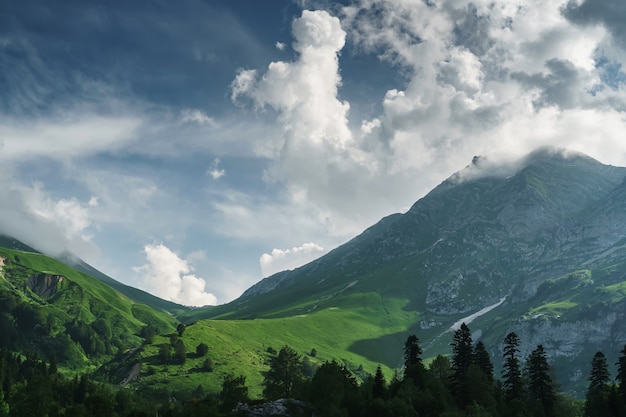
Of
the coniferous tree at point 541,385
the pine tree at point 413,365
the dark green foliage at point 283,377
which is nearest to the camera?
the coniferous tree at point 541,385

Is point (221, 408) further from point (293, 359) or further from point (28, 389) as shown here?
point (28, 389)

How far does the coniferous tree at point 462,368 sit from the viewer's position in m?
127

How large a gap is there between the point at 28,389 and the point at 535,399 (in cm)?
17776

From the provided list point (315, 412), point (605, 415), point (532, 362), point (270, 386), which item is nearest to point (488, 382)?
point (532, 362)

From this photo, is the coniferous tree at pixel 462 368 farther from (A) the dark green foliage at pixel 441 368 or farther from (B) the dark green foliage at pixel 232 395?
(B) the dark green foliage at pixel 232 395

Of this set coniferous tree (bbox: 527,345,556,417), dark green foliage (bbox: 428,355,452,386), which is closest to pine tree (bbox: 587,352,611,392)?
coniferous tree (bbox: 527,345,556,417)

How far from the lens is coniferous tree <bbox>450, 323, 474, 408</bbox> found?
12700 cm

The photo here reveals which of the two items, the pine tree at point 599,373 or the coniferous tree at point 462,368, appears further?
the pine tree at point 599,373

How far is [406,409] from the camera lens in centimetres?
10962

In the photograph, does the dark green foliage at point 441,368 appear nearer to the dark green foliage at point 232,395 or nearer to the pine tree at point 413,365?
the pine tree at point 413,365

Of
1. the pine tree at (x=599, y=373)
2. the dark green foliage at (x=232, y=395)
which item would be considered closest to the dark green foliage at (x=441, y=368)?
the pine tree at (x=599, y=373)

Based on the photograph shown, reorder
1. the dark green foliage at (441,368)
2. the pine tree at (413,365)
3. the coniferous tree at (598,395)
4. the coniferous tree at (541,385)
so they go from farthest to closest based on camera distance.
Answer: the dark green foliage at (441,368)
the pine tree at (413,365)
the coniferous tree at (598,395)
the coniferous tree at (541,385)

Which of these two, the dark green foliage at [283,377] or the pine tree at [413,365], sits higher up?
the pine tree at [413,365]

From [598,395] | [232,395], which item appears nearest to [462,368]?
[598,395]
